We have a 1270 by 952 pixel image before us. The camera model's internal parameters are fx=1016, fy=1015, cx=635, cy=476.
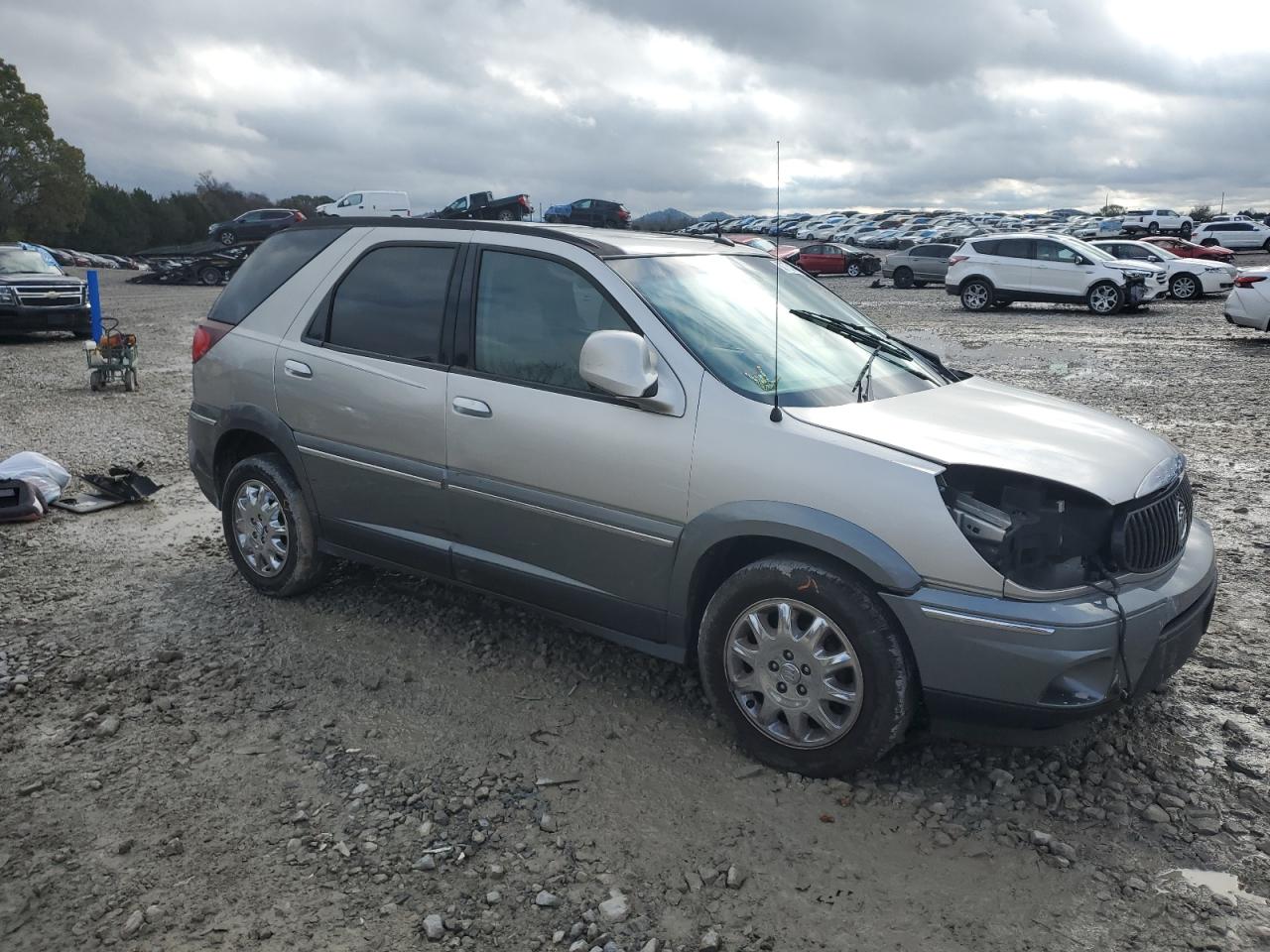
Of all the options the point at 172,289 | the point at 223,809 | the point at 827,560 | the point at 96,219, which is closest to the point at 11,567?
the point at 223,809

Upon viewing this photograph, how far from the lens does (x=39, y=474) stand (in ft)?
23.1

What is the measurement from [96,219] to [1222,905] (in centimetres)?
9276

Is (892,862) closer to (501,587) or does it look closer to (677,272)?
(501,587)

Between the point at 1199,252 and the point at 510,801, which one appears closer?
the point at 510,801

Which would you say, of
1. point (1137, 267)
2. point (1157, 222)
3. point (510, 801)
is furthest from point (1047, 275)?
point (1157, 222)

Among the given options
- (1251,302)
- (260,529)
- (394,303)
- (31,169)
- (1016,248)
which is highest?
(31,169)

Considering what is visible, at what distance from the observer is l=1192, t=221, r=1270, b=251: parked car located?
41.9 m

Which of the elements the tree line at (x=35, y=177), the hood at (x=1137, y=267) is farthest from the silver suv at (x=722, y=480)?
the tree line at (x=35, y=177)

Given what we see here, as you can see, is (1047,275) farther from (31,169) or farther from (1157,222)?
(31,169)

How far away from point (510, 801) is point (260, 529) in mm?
2400

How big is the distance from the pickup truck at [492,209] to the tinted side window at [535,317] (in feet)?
3.07

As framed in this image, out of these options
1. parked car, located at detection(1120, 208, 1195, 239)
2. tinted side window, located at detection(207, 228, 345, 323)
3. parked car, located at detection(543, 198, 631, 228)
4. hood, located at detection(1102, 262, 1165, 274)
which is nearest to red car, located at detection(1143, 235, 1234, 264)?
hood, located at detection(1102, 262, 1165, 274)

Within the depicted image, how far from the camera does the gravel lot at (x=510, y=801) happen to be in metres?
2.80

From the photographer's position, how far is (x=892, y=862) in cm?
305
